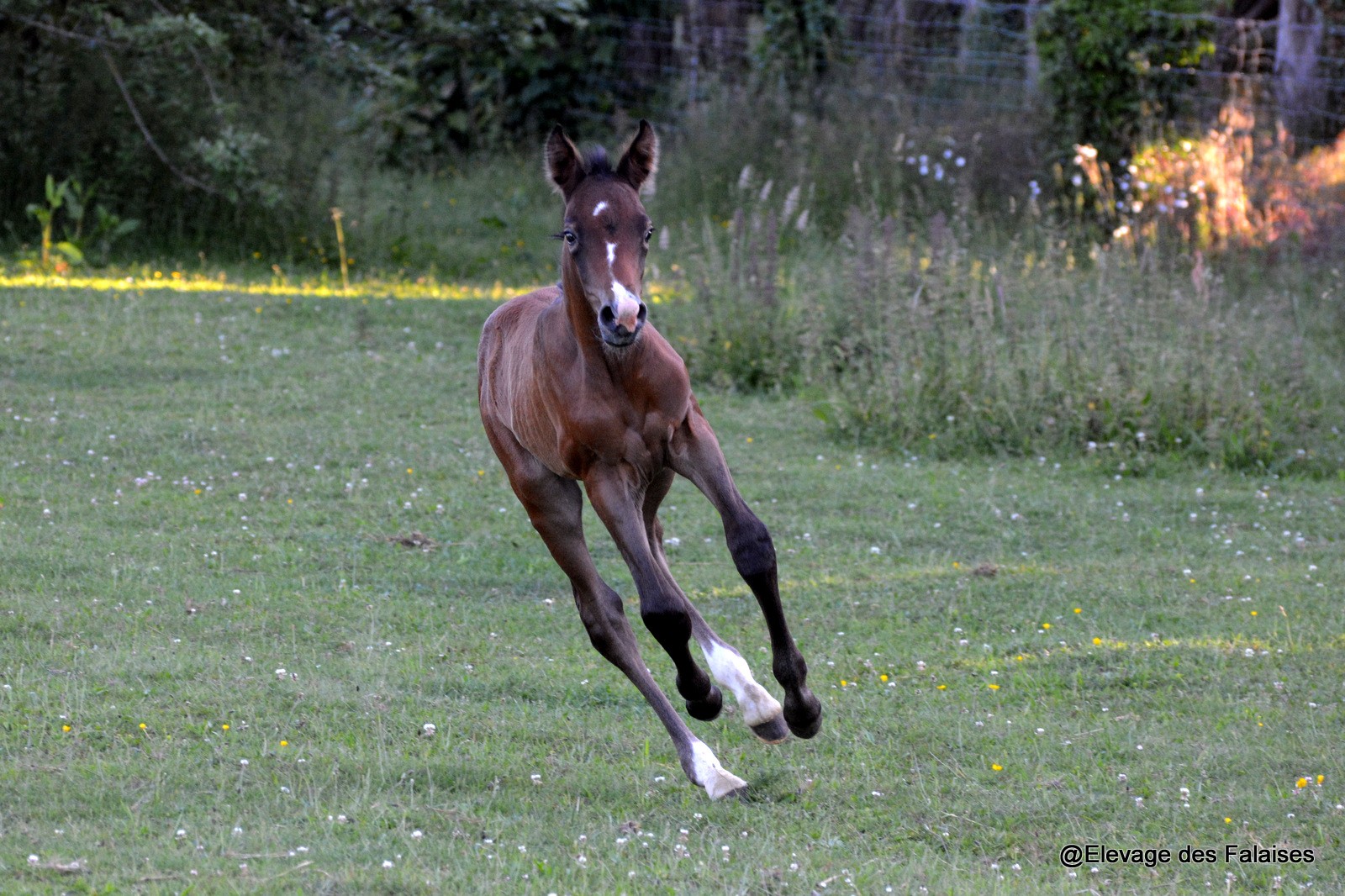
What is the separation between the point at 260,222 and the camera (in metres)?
15.9

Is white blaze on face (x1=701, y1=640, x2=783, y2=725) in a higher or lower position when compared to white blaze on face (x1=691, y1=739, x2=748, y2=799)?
higher

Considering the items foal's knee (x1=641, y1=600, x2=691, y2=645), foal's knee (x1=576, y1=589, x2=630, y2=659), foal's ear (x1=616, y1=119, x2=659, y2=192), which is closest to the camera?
foal's knee (x1=641, y1=600, x2=691, y2=645)

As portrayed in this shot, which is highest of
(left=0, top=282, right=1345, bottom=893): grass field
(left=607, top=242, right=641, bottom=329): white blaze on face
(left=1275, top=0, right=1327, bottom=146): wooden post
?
(left=1275, top=0, right=1327, bottom=146): wooden post

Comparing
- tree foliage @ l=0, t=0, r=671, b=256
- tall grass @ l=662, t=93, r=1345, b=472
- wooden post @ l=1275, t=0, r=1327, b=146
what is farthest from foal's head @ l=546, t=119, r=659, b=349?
wooden post @ l=1275, t=0, r=1327, b=146

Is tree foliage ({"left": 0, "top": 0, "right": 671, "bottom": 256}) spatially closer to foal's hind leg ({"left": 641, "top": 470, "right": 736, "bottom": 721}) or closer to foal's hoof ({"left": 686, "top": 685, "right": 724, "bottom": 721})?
foal's hind leg ({"left": 641, "top": 470, "right": 736, "bottom": 721})

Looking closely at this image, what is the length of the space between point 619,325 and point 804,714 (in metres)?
1.43

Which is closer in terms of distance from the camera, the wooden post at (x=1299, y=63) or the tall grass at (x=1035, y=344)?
the tall grass at (x=1035, y=344)

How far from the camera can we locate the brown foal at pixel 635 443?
4.64 m

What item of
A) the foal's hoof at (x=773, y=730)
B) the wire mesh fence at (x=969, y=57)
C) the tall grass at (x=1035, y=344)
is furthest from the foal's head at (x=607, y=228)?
the wire mesh fence at (x=969, y=57)

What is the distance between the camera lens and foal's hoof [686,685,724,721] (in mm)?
4844

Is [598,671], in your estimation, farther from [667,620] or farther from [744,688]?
[667,620]

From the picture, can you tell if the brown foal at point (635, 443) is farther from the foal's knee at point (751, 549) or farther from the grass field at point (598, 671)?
the grass field at point (598, 671)

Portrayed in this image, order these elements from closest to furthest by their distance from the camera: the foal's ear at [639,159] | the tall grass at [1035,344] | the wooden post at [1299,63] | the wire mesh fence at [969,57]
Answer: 1. the foal's ear at [639,159]
2. the tall grass at [1035,344]
3. the wooden post at [1299,63]
4. the wire mesh fence at [969,57]

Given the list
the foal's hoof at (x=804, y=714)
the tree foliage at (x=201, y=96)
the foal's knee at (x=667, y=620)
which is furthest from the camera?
the tree foliage at (x=201, y=96)
